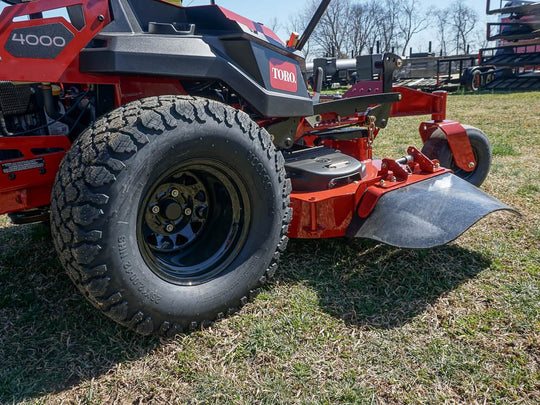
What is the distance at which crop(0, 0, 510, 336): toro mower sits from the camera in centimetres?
184

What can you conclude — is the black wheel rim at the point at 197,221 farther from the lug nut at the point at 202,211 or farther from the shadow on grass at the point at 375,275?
the shadow on grass at the point at 375,275

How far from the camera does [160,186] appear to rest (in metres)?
2.21

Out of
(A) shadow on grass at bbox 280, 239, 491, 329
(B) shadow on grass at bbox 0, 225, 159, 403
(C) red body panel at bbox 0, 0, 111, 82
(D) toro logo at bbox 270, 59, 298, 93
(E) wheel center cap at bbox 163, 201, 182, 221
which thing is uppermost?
(C) red body panel at bbox 0, 0, 111, 82

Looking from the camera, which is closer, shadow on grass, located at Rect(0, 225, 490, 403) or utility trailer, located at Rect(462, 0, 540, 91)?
shadow on grass, located at Rect(0, 225, 490, 403)

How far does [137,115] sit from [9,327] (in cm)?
123

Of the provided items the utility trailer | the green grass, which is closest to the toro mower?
the green grass

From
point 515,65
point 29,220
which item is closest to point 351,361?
point 29,220

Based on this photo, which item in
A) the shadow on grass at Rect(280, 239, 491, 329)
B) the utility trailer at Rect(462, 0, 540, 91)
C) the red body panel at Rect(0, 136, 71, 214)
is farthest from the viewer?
the utility trailer at Rect(462, 0, 540, 91)

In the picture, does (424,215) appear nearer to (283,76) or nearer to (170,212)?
(283,76)

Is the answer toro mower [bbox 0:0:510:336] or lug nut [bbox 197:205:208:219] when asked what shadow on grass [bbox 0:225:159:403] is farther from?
lug nut [bbox 197:205:208:219]

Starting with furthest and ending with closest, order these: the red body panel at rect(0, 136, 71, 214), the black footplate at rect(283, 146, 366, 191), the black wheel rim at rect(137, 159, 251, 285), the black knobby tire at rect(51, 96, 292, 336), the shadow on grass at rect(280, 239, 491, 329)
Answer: the black footplate at rect(283, 146, 366, 191) < the shadow on grass at rect(280, 239, 491, 329) < the black wheel rim at rect(137, 159, 251, 285) < the red body panel at rect(0, 136, 71, 214) < the black knobby tire at rect(51, 96, 292, 336)

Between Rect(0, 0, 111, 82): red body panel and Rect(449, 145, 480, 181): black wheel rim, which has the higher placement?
Rect(0, 0, 111, 82): red body panel

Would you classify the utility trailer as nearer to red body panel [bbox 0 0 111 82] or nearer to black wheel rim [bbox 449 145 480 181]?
black wheel rim [bbox 449 145 480 181]

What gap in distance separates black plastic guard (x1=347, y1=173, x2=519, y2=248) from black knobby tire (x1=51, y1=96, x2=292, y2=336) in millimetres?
593
